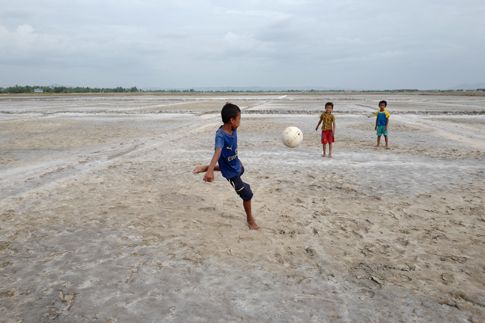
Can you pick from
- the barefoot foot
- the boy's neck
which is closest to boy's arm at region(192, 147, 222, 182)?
the boy's neck

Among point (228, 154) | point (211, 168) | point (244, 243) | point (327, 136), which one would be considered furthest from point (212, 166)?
point (327, 136)

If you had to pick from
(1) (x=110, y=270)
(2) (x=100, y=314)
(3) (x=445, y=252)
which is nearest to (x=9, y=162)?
(1) (x=110, y=270)

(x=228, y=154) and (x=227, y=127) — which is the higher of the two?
(x=227, y=127)

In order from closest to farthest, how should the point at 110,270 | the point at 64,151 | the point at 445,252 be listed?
the point at 110,270, the point at 445,252, the point at 64,151

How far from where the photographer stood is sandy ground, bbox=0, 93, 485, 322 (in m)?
3.13

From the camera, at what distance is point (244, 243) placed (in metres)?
4.40

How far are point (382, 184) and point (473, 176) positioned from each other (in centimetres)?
219

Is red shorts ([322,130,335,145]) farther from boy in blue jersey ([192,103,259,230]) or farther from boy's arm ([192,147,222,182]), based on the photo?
boy's arm ([192,147,222,182])

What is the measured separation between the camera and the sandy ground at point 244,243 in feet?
10.3

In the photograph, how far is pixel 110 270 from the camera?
12.3 feet

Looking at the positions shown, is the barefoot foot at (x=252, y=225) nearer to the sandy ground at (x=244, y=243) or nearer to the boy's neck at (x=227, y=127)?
the sandy ground at (x=244, y=243)

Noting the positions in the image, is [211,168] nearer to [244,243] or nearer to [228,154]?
[228,154]

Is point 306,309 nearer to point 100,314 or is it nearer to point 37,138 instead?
point 100,314

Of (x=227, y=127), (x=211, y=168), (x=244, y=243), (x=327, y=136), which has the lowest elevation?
(x=244, y=243)
